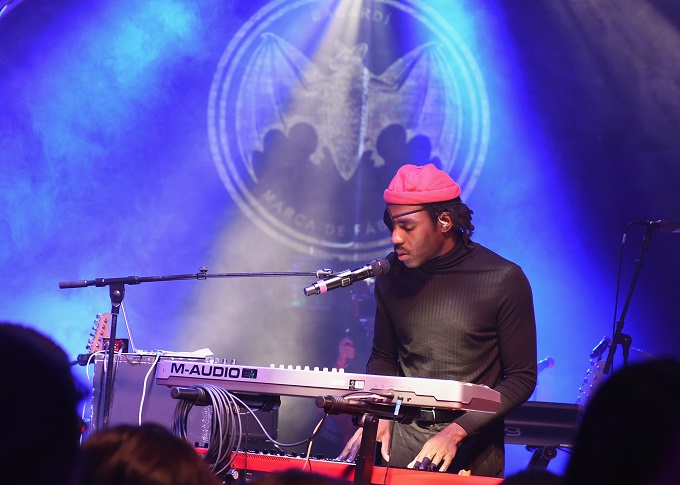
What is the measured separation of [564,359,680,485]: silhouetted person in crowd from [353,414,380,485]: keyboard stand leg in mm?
1575

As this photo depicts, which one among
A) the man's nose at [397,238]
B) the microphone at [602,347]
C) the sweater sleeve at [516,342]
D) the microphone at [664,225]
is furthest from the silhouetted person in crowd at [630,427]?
the microphone at [602,347]

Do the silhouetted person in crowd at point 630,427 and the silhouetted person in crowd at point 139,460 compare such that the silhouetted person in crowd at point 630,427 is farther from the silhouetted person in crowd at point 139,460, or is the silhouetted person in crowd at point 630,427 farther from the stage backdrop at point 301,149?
the stage backdrop at point 301,149

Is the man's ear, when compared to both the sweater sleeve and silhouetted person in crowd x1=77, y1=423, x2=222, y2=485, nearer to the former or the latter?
the sweater sleeve

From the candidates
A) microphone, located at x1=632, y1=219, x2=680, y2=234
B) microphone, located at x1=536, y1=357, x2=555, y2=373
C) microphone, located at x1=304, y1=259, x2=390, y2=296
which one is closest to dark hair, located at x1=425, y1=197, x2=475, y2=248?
microphone, located at x1=304, y1=259, x2=390, y2=296

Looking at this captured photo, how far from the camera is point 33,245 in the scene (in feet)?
27.2

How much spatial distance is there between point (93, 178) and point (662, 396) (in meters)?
7.58

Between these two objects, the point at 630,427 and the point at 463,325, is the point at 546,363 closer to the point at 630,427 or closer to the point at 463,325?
the point at 463,325

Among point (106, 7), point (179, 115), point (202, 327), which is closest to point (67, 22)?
point (106, 7)

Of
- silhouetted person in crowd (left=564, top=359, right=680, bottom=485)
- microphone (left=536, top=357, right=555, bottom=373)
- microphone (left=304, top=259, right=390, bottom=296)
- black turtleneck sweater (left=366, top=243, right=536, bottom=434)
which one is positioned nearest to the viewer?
silhouetted person in crowd (left=564, top=359, right=680, bottom=485)

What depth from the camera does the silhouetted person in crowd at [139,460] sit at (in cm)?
164

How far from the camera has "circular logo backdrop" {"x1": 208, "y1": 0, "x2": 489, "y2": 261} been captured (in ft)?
27.8

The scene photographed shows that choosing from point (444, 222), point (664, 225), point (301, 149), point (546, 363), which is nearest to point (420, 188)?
point (444, 222)

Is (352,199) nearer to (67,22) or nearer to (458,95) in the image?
(458,95)

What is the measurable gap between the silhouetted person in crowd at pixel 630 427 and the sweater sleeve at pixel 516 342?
211 cm
